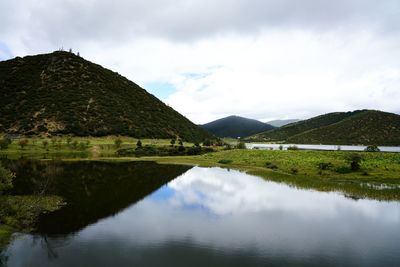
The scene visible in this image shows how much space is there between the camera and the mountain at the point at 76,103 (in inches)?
5054

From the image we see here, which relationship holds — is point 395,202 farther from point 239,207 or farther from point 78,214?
point 78,214

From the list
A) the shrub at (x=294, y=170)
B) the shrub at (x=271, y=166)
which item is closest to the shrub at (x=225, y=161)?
the shrub at (x=271, y=166)

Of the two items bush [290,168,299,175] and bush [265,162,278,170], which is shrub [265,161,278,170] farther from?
bush [290,168,299,175]

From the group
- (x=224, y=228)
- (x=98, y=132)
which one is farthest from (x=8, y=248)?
(x=98, y=132)

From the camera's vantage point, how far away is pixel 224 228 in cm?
2888

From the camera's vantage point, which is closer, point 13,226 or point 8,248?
point 8,248

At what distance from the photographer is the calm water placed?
22.0 meters

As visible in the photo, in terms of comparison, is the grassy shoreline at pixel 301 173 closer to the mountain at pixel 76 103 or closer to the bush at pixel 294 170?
the bush at pixel 294 170

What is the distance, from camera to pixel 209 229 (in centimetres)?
2856

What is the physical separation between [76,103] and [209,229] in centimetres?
12516

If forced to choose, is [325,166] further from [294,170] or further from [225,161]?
[225,161]

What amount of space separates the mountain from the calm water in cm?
8510

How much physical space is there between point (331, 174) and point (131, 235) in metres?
38.6

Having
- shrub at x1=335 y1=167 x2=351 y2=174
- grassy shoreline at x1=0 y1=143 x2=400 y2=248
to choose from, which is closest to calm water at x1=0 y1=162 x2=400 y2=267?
grassy shoreline at x1=0 y1=143 x2=400 y2=248
